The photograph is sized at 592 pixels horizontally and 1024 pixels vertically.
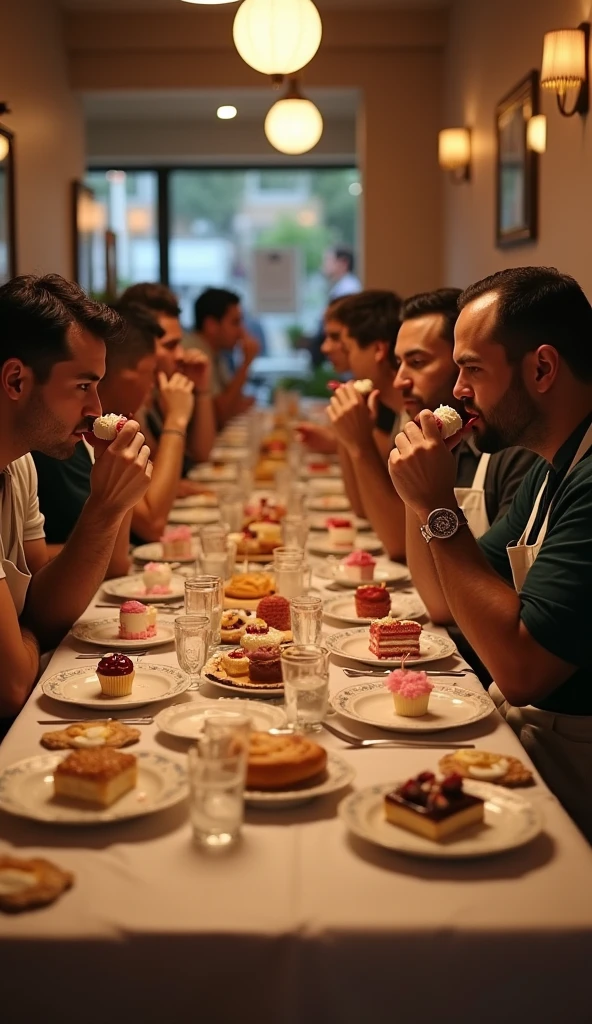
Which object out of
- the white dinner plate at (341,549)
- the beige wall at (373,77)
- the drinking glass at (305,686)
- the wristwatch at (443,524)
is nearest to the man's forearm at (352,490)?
the white dinner plate at (341,549)

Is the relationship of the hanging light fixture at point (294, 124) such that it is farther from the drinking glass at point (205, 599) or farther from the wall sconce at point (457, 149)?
the drinking glass at point (205, 599)

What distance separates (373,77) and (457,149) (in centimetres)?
144

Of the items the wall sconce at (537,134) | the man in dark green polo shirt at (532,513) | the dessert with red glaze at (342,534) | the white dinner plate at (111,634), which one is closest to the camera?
the man in dark green polo shirt at (532,513)

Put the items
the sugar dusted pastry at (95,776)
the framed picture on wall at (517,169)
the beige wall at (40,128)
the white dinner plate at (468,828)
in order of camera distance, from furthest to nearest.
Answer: the beige wall at (40,128)
the framed picture on wall at (517,169)
the sugar dusted pastry at (95,776)
the white dinner plate at (468,828)

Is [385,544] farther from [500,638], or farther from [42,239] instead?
[42,239]

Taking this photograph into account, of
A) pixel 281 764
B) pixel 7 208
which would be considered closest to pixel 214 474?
pixel 7 208

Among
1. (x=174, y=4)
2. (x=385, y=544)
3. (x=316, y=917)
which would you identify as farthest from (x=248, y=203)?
(x=316, y=917)

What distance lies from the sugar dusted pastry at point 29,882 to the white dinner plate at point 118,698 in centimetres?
53

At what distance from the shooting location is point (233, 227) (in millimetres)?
11500

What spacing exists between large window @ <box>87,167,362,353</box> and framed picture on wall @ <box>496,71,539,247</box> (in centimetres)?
542

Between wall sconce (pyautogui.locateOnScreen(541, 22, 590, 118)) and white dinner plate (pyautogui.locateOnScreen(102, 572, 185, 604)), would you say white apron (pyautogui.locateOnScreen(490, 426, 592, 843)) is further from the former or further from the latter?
wall sconce (pyautogui.locateOnScreen(541, 22, 590, 118))

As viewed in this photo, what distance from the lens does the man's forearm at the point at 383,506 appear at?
3.07 meters

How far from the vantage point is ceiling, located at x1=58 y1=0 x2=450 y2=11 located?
7305 mm

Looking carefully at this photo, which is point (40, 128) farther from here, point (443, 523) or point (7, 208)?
point (443, 523)
